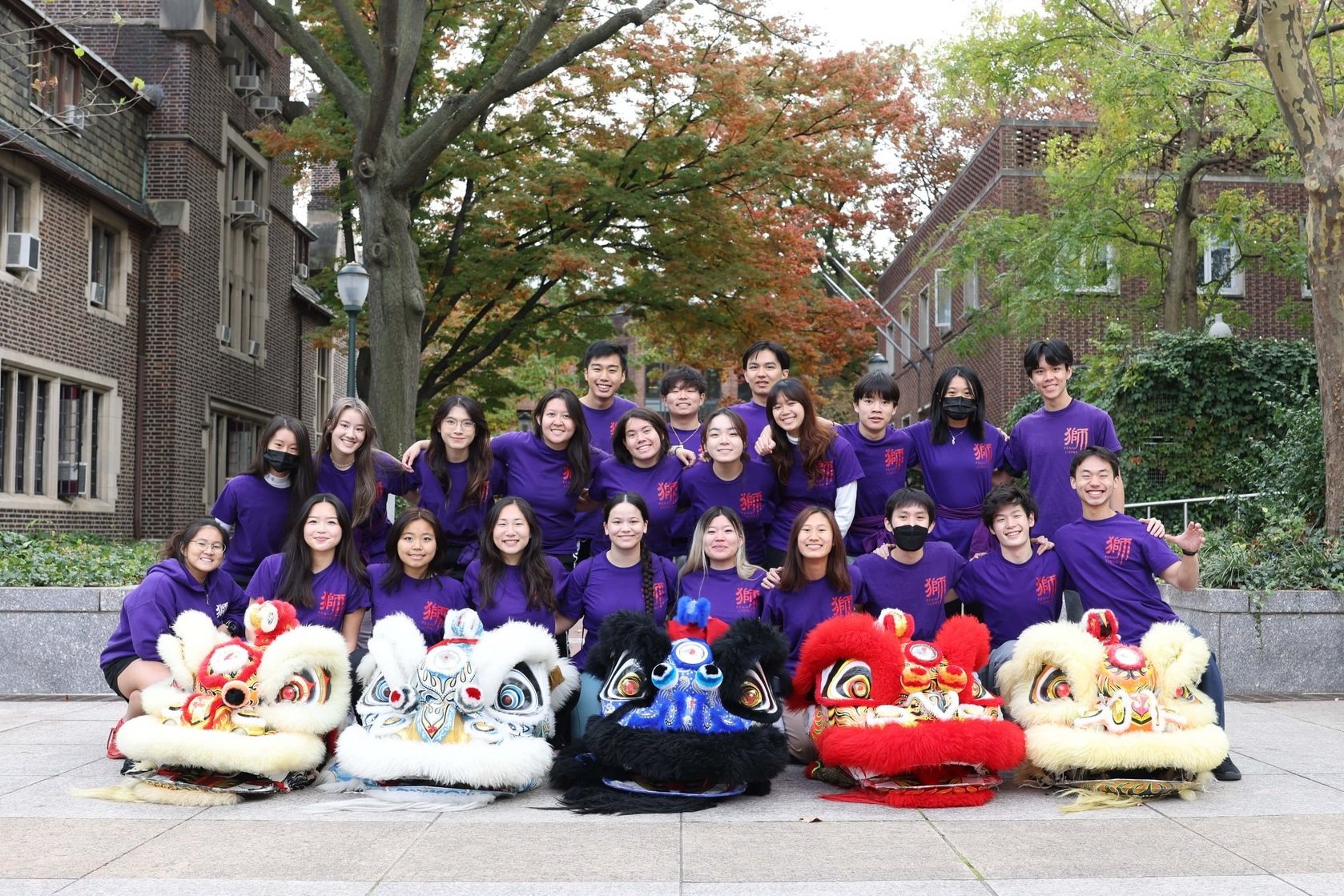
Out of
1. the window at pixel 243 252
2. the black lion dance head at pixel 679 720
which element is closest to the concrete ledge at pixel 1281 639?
the black lion dance head at pixel 679 720

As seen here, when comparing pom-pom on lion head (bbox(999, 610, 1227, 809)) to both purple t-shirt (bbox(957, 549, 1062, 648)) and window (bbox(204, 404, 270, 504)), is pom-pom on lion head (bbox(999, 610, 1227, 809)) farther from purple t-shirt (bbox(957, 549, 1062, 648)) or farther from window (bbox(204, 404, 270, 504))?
window (bbox(204, 404, 270, 504))

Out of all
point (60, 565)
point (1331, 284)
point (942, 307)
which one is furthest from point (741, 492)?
point (942, 307)

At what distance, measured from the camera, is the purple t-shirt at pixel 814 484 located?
7.04 m

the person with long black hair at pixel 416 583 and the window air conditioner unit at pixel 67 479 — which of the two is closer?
the person with long black hair at pixel 416 583

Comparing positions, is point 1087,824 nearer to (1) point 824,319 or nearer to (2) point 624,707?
(2) point 624,707

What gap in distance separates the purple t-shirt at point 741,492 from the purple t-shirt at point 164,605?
2453 mm

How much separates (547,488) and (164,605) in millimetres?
2083

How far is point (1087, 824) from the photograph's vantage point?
17.7 feet

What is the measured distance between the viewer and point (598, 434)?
7.66 meters

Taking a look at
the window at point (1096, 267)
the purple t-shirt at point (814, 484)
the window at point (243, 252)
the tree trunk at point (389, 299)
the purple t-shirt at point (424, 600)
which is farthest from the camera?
the window at point (243, 252)

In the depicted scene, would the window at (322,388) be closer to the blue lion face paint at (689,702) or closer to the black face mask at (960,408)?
the black face mask at (960,408)

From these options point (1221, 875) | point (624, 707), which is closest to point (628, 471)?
point (624, 707)

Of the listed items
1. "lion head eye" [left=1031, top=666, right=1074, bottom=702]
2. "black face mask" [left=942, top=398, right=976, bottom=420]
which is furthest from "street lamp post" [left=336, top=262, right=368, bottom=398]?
"lion head eye" [left=1031, top=666, right=1074, bottom=702]

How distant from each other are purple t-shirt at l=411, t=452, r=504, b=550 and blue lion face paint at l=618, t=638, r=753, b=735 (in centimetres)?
180
